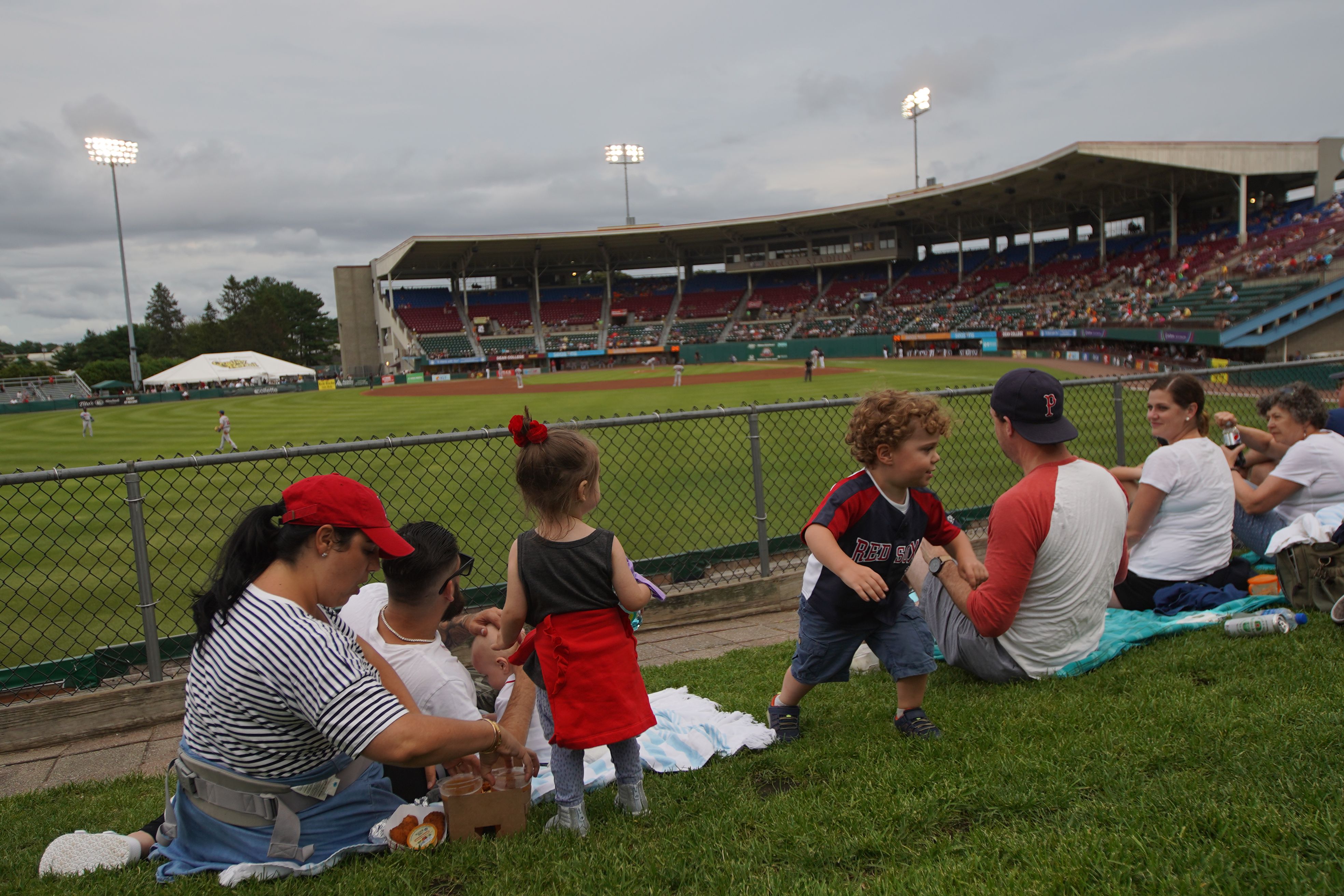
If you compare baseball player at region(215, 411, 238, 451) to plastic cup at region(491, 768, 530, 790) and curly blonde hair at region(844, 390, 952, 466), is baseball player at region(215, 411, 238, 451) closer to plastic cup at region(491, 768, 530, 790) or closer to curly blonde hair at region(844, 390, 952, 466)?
plastic cup at region(491, 768, 530, 790)

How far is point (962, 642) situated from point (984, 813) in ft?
4.75

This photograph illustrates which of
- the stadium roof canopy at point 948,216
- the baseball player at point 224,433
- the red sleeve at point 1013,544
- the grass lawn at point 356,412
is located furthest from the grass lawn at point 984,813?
the stadium roof canopy at point 948,216

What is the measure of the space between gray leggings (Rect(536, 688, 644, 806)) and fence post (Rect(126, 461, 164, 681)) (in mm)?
3108

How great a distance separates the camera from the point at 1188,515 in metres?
4.84

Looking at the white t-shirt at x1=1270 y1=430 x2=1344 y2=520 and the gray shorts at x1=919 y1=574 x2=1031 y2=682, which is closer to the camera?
the gray shorts at x1=919 y1=574 x2=1031 y2=682

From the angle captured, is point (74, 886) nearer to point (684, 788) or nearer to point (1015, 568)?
point (684, 788)

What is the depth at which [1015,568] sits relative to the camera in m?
3.64

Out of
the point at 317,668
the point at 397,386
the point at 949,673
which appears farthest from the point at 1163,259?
the point at 317,668

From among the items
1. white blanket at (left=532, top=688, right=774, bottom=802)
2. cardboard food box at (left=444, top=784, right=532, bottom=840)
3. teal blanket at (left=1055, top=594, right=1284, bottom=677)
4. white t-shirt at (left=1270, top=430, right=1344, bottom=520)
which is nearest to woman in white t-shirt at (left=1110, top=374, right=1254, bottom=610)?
teal blanket at (left=1055, top=594, right=1284, bottom=677)

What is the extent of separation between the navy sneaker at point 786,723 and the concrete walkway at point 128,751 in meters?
1.65

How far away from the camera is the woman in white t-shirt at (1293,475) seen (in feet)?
16.7

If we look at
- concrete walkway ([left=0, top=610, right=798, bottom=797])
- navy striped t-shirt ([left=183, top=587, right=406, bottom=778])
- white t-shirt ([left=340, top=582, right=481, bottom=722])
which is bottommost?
concrete walkway ([left=0, top=610, right=798, bottom=797])

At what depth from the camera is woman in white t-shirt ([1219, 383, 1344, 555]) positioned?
510 centimetres

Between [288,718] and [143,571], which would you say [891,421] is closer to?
[288,718]
